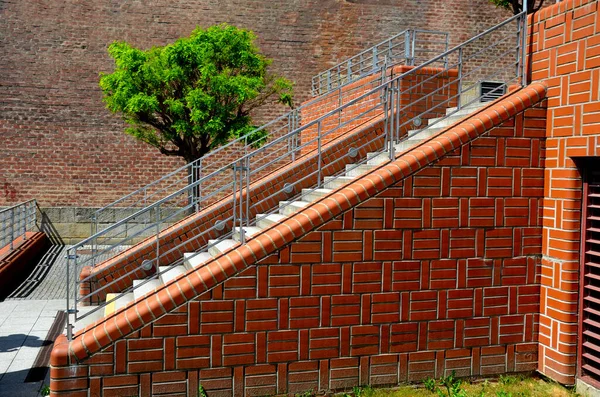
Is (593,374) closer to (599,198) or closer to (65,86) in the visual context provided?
(599,198)

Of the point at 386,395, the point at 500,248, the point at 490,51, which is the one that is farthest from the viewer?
the point at 490,51

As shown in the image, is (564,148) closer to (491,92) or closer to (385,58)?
(491,92)

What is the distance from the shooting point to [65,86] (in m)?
14.7

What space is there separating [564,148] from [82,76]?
12617 mm

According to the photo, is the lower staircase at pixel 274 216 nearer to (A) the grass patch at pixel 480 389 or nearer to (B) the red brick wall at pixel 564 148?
(B) the red brick wall at pixel 564 148

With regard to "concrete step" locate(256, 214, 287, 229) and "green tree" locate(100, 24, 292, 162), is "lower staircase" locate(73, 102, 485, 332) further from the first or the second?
"green tree" locate(100, 24, 292, 162)

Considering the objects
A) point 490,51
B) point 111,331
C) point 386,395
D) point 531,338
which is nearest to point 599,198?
point 531,338

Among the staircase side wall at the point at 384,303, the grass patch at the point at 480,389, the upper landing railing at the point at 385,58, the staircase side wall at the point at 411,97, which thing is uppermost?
the upper landing railing at the point at 385,58

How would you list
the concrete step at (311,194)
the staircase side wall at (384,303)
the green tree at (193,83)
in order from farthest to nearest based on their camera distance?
the green tree at (193,83)
the concrete step at (311,194)
the staircase side wall at (384,303)

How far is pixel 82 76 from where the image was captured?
14797 millimetres

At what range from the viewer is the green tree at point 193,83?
10961 millimetres

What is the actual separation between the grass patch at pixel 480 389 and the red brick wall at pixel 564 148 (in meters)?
0.13

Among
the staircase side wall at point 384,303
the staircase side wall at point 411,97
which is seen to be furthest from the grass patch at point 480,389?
the staircase side wall at point 411,97

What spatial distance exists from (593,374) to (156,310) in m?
3.71
